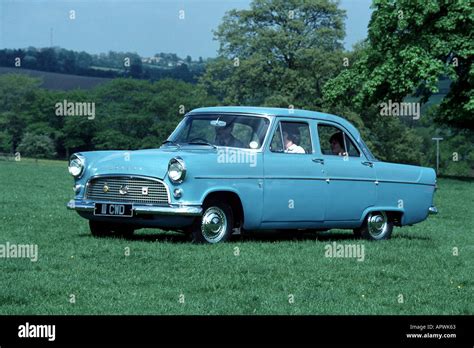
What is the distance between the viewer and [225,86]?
69938mm

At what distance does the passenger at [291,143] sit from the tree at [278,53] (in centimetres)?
5149

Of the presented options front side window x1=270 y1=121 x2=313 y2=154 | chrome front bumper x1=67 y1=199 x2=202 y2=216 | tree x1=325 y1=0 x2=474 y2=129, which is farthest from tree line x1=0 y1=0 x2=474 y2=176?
chrome front bumper x1=67 y1=199 x2=202 y2=216

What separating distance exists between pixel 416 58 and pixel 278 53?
86.0 feet

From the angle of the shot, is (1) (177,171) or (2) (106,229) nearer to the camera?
(1) (177,171)

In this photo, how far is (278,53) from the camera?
6969 cm

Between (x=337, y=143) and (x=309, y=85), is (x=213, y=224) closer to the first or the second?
(x=337, y=143)

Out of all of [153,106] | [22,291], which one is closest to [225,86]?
[153,106]

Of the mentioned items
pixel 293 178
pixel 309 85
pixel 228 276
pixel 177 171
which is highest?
pixel 309 85

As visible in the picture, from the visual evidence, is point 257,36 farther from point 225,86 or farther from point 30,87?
point 30,87

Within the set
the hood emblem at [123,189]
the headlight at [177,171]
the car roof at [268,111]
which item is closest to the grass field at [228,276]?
the hood emblem at [123,189]

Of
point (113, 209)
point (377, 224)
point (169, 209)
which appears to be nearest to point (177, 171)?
point (169, 209)
